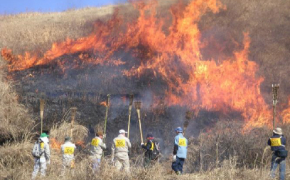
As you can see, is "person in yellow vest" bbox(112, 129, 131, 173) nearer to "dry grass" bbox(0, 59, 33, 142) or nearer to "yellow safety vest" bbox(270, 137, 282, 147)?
"yellow safety vest" bbox(270, 137, 282, 147)

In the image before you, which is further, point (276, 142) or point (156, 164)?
point (276, 142)

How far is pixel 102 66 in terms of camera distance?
25.4 meters

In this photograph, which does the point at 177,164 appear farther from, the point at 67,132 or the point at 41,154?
the point at 67,132

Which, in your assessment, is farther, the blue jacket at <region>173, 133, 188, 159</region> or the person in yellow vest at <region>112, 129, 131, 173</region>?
the blue jacket at <region>173, 133, 188, 159</region>

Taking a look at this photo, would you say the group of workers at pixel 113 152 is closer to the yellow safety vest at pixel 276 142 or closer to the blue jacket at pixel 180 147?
the blue jacket at pixel 180 147

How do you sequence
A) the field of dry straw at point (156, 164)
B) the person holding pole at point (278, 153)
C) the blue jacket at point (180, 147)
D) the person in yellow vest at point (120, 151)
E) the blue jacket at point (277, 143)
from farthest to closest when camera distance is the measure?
the blue jacket at point (180, 147) < the person in yellow vest at point (120, 151) < the blue jacket at point (277, 143) < the person holding pole at point (278, 153) < the field of dry straw at point (156, 164)

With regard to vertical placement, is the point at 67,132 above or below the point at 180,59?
below

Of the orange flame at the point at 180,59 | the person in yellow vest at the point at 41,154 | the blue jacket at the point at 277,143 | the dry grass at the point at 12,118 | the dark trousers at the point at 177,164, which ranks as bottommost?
the dark trousers at the point at 177,164

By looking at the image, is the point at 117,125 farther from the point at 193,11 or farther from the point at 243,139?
the point at 193,11

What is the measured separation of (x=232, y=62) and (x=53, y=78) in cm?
1035

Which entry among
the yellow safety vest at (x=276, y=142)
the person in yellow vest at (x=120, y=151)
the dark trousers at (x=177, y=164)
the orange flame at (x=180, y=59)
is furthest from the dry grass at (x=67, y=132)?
the yellow safety vest at (x=276, y=142)

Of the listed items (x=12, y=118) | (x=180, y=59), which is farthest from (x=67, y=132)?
(x=180, y=59)

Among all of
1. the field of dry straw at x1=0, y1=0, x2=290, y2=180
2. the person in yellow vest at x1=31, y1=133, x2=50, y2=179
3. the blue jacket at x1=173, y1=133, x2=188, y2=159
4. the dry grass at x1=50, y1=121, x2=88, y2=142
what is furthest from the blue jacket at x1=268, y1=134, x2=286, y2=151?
the dry grass at x1=50, y1=121, x2=88, y2=142

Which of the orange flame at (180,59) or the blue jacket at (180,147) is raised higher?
the orange flame at (180,59)
